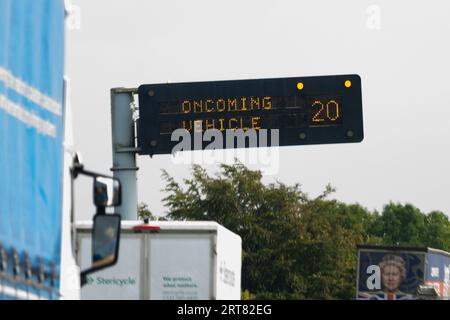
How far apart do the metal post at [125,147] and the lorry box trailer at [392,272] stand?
1157cm

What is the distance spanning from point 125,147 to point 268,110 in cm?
321

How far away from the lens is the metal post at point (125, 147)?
1248 inches

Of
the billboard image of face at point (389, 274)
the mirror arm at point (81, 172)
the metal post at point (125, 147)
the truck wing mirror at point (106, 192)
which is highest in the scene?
the metal post at point (125, 147)

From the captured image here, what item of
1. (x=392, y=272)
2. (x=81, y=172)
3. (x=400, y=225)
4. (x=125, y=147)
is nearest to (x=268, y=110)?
(x=125, y=147)

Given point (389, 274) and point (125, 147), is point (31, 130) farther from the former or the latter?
point (389, 274)

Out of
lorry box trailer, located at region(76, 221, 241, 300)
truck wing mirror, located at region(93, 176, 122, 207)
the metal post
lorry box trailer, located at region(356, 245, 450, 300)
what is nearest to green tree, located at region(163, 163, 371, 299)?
lorry box trailer, located at region(356, 245, 450, 300)

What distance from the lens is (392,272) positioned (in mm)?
42938

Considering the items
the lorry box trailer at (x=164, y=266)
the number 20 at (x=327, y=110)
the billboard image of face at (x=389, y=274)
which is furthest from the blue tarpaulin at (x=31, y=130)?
the billboard image of face at (x=389, y=274)

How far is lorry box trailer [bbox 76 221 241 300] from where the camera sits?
22234 millimetres

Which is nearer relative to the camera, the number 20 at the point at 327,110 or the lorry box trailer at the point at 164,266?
the lorry box trailer at the point at 164,266

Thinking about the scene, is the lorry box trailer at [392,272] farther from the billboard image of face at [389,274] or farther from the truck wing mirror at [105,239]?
the truck wing mirror at [105,239]

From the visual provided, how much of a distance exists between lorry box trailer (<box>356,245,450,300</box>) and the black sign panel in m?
12.2
